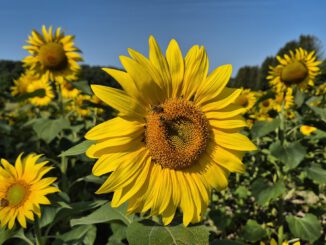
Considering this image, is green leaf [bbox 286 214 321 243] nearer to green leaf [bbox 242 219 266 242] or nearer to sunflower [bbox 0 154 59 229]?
green leaf [bbox 242 219 266 242]

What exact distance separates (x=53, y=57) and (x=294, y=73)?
2932mm

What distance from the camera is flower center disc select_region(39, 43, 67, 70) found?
4301 millimetres

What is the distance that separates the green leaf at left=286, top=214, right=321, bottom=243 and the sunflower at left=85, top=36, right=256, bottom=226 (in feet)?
6.78

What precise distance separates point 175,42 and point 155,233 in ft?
2.83

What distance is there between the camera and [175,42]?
5.49 feet

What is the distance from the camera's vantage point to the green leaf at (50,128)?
3609 millimetres

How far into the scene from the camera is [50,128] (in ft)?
12.1

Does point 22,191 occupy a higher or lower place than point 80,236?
higher

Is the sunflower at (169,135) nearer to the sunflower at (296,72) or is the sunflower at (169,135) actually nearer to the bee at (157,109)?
the bee at (157,109)

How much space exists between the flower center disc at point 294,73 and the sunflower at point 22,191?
10.6ft

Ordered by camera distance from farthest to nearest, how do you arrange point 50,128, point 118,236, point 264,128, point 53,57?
point 53,57 < point 264,128 < point 50,128 < point 118,236

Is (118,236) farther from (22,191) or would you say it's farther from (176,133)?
(176,133)

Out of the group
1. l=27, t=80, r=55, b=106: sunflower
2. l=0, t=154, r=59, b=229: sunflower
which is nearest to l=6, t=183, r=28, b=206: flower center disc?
l=0, t=154, r=59, b=229: sunflower

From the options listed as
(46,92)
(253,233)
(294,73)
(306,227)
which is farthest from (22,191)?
(46,92)
